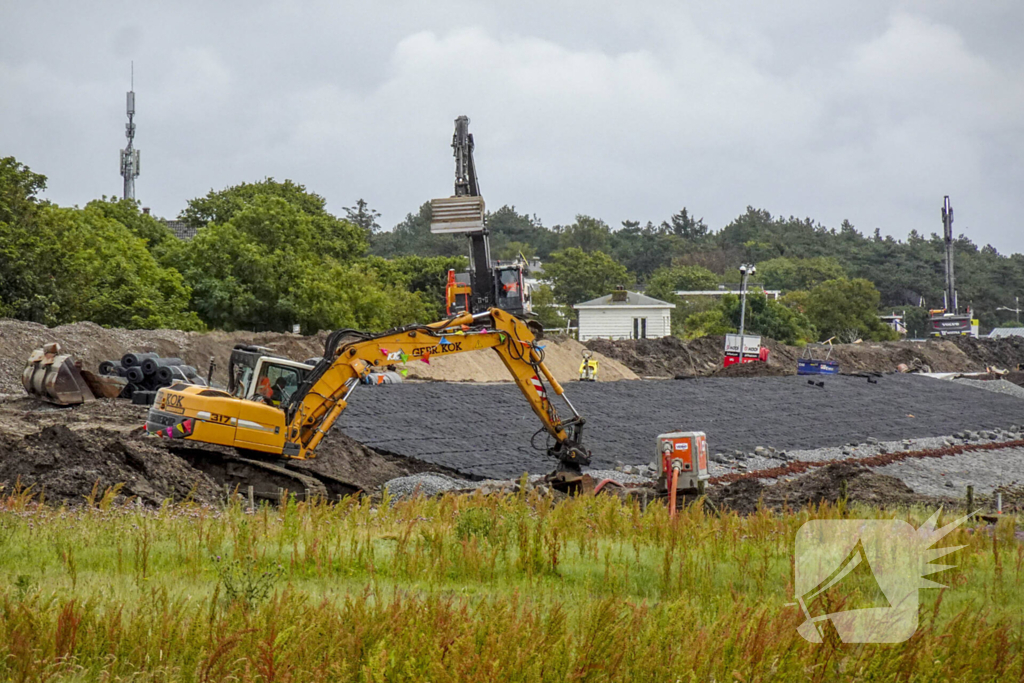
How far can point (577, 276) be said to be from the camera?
95250 millimetres

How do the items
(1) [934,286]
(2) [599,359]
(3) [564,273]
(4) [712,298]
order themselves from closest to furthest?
(2) [599,359], (3) [564,273], (4) [712,298], (1) [934,286]

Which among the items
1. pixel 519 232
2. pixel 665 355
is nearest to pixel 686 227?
pixel 519 232

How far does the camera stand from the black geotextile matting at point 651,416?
76.9 ft

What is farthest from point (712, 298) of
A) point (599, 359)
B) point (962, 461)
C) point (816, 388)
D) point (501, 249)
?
point (962, 461)

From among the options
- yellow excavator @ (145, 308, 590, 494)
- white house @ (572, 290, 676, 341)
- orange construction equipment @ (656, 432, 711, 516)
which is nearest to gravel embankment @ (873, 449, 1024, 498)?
orange construction equipment @ (656, 432, 711, 516)

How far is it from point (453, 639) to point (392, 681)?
1.30 ft

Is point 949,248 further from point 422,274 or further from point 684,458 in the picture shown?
point 684,458

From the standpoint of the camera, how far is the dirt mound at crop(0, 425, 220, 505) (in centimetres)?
1431

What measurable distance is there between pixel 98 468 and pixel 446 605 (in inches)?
418

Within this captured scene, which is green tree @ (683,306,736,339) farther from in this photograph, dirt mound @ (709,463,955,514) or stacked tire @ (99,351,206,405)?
dirt mound @ (709,463,955,514)

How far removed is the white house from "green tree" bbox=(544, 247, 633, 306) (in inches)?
623

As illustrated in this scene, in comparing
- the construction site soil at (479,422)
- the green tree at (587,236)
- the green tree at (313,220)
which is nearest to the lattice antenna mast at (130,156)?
the green tree at (313,220)

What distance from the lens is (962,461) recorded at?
2567 cm

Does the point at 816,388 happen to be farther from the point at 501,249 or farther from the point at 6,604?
the point at 501,249
